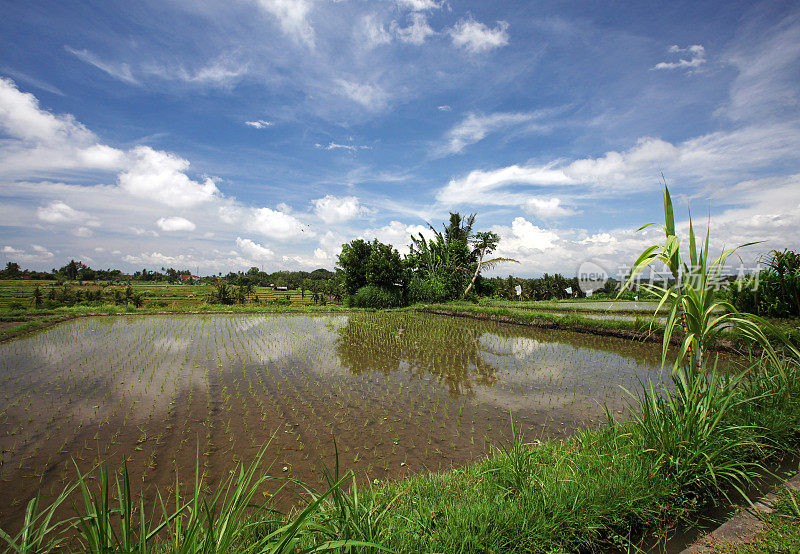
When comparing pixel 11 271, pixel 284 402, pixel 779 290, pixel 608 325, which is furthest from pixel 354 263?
pixel 11 271

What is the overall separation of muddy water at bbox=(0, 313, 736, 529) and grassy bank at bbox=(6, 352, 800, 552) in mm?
974

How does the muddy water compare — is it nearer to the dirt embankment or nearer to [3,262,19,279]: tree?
the dirt embankment

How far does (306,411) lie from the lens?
5.48m

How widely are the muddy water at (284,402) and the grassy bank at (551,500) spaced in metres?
0.97

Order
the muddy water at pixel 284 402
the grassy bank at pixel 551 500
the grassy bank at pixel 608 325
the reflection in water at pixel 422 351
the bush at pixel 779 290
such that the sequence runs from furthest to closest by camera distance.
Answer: the bush at pixel 779 290
the grassy bank at pixel 608 325
the reflection in water at pixel 422 351
the muddy water at pixel 284 402
the grassy bank at pixel 551 500

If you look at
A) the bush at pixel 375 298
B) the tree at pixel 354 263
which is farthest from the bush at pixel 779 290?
the tree at pixel 354 263

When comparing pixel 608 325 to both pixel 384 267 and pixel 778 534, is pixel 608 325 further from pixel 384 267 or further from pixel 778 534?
pixel 384 267

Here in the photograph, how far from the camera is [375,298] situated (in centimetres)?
2234

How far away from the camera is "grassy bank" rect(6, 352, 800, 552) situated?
1895mm

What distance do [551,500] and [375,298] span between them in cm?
2022

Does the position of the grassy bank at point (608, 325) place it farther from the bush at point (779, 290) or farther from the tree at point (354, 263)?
the tree at point (354, 263)

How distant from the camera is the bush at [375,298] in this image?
73.2ft

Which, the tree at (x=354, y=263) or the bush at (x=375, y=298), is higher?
the tree at (x=354, y=263)

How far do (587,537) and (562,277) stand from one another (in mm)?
34237
